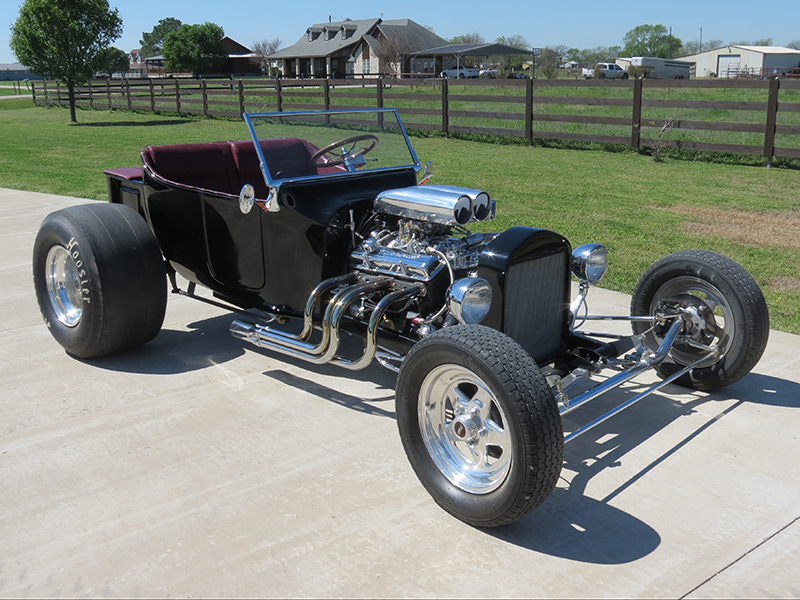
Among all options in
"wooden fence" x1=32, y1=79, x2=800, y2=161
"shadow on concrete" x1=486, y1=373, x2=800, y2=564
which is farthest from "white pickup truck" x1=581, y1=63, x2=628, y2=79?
"shadow on concrete" x1=486, y1=373, x2=800, y2=564

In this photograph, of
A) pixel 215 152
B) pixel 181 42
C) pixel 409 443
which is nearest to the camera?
pixel 409 443

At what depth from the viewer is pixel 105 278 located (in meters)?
4.52

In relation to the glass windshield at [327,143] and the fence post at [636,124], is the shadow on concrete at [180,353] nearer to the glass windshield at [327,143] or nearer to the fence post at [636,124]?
the glass windshield at [327,143]

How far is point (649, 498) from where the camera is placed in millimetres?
3283

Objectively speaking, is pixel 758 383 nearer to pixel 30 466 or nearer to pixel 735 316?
pixel 735 316

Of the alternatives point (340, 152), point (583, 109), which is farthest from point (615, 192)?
point (583, 109)

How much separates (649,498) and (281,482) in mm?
1603

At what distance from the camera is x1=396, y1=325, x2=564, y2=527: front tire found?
9.33 ft

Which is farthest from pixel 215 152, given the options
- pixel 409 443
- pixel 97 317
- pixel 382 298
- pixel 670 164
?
pixel 670 164

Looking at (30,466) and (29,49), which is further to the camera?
(29,49)

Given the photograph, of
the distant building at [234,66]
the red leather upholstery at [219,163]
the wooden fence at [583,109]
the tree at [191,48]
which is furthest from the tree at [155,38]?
the red leather upholstery at [219,163]

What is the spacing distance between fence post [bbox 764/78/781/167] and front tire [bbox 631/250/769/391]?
1041cm

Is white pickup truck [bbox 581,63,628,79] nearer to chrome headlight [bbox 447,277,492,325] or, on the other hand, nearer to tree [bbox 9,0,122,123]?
tree [bbox 9,0,122,123]

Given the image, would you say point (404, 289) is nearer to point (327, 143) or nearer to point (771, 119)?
point (327, 143)
